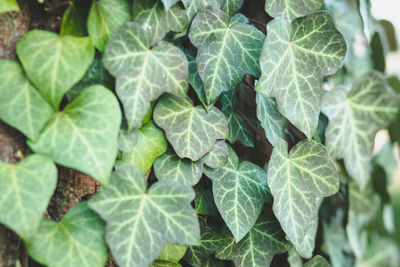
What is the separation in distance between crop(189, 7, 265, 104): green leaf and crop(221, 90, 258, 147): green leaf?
11 cm

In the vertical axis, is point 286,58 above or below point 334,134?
above

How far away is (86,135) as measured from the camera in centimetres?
62

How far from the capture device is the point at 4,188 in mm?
562

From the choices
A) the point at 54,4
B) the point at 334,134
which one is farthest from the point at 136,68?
the point at 334,134

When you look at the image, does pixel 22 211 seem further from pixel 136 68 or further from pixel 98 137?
pixel 136 68

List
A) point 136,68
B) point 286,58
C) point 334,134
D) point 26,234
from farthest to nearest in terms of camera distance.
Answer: point 334,134, point 286,58, point 136,68, point 26,234

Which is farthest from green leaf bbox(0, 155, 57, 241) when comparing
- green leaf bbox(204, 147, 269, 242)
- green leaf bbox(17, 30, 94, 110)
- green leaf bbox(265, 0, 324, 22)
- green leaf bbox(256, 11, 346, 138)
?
green leaf bbox(265, 0, 324, 22)

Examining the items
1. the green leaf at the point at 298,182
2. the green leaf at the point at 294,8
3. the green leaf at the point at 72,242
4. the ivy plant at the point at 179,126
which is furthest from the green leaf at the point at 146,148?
the green leaf at the point at 294,8

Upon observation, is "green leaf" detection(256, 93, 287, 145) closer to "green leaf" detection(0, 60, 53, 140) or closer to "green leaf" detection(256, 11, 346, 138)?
"green leaf" detection(256, 11, 346, 138)

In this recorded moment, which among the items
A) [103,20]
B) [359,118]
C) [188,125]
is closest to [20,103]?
[103,20]

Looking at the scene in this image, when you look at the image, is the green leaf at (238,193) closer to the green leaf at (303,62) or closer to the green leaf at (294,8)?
the green leaf at (303,62)

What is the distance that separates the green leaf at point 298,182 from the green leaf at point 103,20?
1.43 ft

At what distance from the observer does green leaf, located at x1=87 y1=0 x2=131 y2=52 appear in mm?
671

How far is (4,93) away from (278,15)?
23.9 inches
